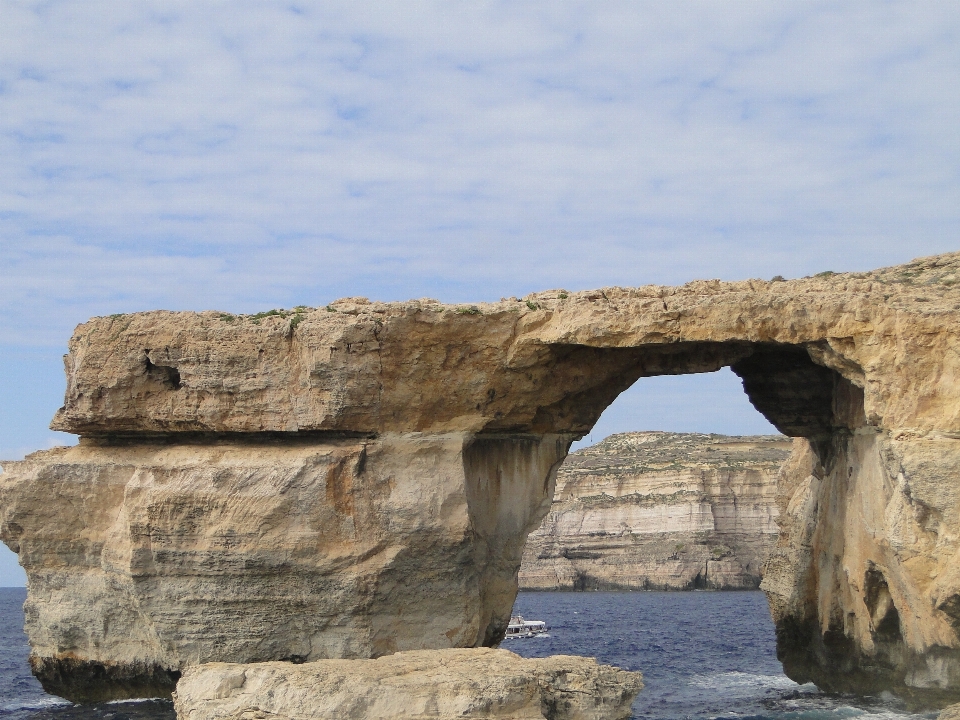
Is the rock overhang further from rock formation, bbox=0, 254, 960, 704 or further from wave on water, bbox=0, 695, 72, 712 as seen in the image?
wave on water, bbox=0, 695, 72, 712

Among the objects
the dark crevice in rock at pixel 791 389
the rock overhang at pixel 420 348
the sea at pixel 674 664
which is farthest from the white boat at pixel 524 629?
the rock overhang at pixel 420 348

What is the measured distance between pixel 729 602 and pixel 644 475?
28.0ft

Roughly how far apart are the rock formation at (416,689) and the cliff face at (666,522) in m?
42.9

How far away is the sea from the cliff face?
224 cm

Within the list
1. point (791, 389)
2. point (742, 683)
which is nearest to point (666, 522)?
point (742, 683)

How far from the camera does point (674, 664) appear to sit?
94.4 ft

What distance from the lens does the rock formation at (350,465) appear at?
16.7 meters

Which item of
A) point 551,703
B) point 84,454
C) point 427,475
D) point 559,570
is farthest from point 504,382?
point 559,570

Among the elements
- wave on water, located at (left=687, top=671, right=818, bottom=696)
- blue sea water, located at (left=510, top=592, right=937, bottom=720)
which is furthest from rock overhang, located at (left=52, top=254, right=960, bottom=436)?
wave on water, located at (left=687, top=671, right=818, bottom=696)

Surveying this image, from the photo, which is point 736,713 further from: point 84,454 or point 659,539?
point 659,539

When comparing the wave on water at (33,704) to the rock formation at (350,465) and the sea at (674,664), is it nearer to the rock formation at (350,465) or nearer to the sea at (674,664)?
the sea at (674,664)

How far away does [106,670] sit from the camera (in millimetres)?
18578

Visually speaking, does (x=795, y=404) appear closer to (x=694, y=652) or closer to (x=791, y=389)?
(x=791, y=389)

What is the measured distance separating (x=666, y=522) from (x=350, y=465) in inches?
1768
